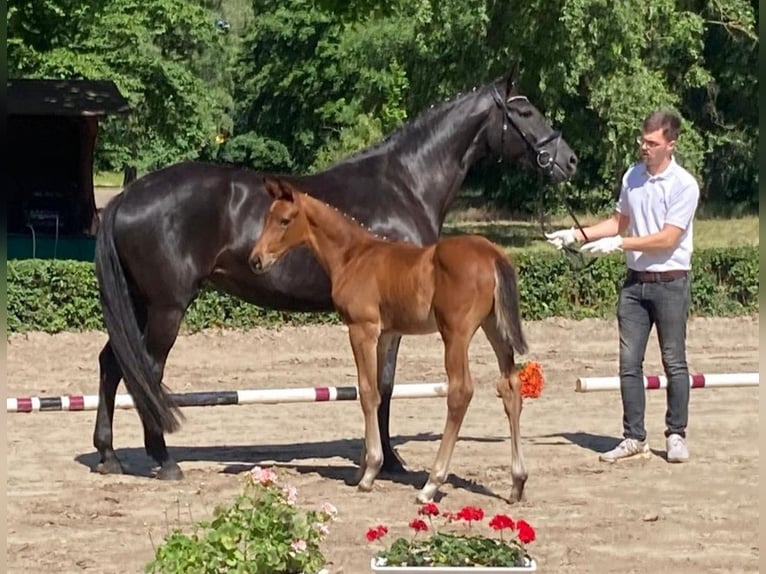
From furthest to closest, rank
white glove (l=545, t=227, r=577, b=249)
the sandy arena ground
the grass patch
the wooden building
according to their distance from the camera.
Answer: the grass patch → the wooden building → white glove (l=545, t=227, r=577, b=249) → the sandy arena ground

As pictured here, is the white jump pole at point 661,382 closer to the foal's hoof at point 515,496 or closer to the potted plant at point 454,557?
the foal's hoof at point 515,496

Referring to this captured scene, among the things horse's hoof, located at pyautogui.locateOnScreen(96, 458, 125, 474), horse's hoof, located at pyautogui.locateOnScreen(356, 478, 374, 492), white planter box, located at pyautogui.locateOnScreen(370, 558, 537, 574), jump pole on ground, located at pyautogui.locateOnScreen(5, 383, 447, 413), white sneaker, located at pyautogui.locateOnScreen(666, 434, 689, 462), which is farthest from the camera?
jump pole on ground, located at pyautogui.locateOnScreen(5, 383, 447, 413)

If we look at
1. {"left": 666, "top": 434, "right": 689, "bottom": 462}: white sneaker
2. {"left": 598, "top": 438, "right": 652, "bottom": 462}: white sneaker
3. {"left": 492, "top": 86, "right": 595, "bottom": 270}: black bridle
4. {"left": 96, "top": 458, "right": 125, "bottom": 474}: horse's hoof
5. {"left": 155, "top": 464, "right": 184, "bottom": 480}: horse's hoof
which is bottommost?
{"left": 96, "top": 458, "right": 125, "bottom": 474}: horse's hoof

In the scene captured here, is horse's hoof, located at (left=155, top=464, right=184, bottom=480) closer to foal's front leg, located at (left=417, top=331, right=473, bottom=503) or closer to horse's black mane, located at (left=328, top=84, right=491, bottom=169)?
foal's front leg, located at (left=417, top=331, right=473, bottom=503)

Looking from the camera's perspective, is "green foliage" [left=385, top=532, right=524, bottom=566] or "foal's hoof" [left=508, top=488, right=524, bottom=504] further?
"foal's hoof" [left=508, top=488, right=524, bottom=504]

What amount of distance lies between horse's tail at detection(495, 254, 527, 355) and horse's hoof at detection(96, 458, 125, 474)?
2873 mm

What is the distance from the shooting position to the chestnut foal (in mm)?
7465

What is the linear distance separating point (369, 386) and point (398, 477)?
2.95 ft

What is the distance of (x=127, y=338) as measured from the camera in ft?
27.6

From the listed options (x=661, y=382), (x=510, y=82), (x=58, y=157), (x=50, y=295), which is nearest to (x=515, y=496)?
(x=661, y=382)

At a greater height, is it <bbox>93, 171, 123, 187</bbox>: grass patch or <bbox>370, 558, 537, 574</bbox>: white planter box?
<bbox>370, 558, 537, 574</bbox>: white planter box

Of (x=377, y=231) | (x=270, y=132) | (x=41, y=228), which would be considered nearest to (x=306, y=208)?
(x=377, y=231)

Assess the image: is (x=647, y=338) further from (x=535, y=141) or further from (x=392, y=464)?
(x=392, y=464)

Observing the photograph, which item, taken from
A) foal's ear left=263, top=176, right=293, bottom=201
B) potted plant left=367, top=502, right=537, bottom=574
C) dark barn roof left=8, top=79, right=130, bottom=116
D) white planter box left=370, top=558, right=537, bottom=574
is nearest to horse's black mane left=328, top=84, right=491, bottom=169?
foal's ear left=263, top=176, right=293, bottom=201
